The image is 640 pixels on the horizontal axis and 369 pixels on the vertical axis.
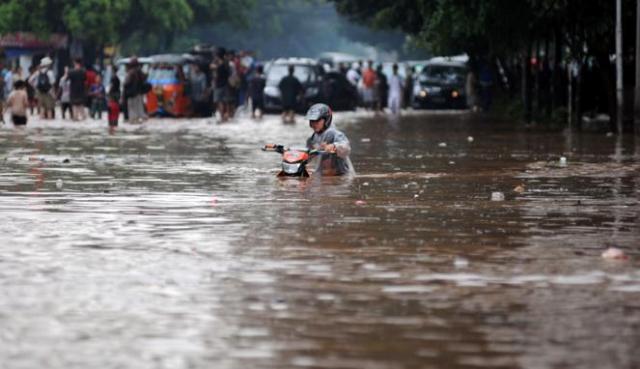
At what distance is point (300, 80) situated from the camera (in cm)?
6162

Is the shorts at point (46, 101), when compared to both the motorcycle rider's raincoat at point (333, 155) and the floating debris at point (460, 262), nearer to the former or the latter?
the motorcycle rider's raincoat at point (333, 155)

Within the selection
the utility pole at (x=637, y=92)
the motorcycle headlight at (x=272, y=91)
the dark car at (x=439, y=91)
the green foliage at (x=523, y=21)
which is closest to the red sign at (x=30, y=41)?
the dark car at (x=439, y=91)

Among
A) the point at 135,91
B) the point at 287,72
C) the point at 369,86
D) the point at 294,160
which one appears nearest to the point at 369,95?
the point at 369,86

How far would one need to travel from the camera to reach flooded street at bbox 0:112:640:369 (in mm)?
8367

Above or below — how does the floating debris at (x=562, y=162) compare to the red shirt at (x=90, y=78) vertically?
below

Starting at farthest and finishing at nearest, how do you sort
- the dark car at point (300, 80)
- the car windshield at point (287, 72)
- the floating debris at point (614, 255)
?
the car windshield at point (287, 72), the dark car at point (300, 80), the floating debris at point (614, 255)

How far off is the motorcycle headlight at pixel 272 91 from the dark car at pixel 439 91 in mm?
7570

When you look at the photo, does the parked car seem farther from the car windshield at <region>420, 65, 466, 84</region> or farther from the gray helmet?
the gray helmet

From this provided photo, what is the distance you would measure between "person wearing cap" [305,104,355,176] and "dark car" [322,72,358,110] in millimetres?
40478

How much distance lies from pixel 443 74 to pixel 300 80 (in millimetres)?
6893

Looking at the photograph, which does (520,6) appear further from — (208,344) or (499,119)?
(208,344)

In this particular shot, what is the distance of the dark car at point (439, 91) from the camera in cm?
6519

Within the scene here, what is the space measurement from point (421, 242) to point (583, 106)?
3605 centimetres

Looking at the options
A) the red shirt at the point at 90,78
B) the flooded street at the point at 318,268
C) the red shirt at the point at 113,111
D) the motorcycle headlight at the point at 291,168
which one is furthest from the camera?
the red shirt at the point at 90,78
